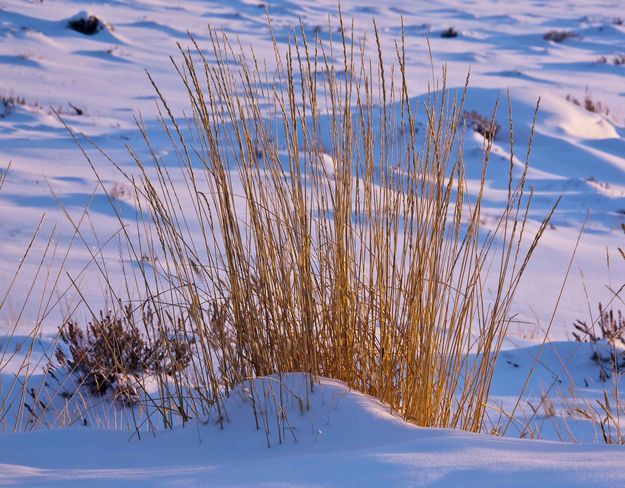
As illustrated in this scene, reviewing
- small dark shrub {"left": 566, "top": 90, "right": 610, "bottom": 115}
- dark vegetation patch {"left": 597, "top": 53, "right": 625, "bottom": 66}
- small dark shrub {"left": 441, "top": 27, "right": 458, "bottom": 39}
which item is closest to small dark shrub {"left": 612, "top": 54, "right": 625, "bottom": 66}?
dark vegetation patch {"left": 597, "top": 53, "right": 625, "bottom": 66}

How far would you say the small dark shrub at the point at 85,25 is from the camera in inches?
468

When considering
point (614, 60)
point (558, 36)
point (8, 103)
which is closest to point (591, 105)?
point (614, 60)

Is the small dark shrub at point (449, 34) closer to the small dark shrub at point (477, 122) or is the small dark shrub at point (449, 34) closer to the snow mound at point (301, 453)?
the small dark shrub at point (477, 122)

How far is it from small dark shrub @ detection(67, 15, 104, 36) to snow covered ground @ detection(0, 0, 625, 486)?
14 cm

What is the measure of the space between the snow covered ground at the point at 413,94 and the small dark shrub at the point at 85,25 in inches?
5.6

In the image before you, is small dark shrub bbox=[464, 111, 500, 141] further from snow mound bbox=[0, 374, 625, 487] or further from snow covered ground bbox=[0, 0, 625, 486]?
snow mound bbox=[0, 374, 625, 487]

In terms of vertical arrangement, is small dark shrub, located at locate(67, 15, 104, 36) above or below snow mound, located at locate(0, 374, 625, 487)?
below

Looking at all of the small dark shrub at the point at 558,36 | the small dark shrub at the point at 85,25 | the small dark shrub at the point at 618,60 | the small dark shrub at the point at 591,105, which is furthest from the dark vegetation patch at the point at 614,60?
the small dark shrub at the point at 85,25

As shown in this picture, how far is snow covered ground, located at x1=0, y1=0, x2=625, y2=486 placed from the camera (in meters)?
1.56

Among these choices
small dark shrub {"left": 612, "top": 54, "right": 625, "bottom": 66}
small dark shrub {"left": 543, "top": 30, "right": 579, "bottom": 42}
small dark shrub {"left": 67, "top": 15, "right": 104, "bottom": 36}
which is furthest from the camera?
small dark shrub {"left": 543, "top": 30, "right": 579, "bottom": 42}

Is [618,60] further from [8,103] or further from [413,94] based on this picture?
[8,103]

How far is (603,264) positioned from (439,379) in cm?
390

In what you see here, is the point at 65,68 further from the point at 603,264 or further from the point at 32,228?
the point at 603,264

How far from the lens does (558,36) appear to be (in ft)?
52.8
